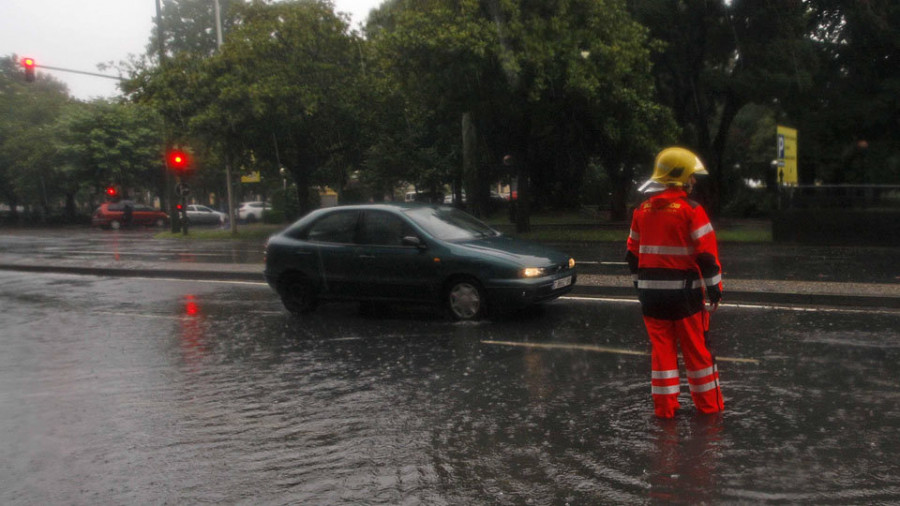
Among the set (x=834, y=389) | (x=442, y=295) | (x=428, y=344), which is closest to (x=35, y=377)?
(x=428, y=344)

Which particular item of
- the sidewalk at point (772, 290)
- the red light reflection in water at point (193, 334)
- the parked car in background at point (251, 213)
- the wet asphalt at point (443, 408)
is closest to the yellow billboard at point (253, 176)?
the parked car in background at point (251, 213)

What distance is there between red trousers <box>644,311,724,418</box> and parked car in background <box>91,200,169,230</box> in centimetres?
4938

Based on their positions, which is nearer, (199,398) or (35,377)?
(199,398)

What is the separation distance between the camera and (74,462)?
209 inches

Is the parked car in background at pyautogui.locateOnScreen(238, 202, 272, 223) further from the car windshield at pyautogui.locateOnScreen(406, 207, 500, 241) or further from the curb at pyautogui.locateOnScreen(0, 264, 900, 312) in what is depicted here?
the car windshield at pyautogui.locateOnScreen(406, 207, 500, 241)

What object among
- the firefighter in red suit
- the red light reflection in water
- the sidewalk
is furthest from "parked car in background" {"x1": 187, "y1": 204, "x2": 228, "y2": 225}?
the firefighter in red suit

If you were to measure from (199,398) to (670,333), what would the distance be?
12.4ft

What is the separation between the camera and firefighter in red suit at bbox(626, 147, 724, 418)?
5531mm

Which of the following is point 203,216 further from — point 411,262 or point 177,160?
point 411,262

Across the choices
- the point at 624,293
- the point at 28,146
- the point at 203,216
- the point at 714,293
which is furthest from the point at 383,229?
the point at 28,146

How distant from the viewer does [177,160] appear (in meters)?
34.1

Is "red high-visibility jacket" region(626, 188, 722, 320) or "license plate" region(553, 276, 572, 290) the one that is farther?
"license plate" region(553, 276, 572, 290)

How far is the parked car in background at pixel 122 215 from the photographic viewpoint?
50500mm

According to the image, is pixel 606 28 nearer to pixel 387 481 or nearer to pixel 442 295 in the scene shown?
pixel 442 295
